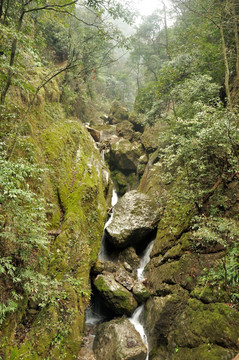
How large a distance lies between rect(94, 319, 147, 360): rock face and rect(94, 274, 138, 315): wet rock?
496 millimetres

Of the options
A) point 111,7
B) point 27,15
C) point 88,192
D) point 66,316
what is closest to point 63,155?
point 88,192

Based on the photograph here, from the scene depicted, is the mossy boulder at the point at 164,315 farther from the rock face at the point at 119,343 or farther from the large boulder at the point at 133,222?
the large boulder at the point at 133,222

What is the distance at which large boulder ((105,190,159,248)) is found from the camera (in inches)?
381

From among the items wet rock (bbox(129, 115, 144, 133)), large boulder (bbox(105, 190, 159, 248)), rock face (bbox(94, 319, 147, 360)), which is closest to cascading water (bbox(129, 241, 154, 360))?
rock face (bbox(94, 319, 147, 360))

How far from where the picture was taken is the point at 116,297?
7.49 meters

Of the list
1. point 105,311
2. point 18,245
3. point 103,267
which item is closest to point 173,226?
point 103,267

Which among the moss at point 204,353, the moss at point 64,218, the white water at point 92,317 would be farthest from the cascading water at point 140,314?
the moss at point 64,218

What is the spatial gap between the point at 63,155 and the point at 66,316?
6491mm

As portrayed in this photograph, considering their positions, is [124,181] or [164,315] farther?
[124,181]

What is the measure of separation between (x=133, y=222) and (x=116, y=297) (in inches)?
145

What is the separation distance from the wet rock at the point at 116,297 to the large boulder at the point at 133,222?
2.28 metres

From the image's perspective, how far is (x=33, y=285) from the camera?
171 inches

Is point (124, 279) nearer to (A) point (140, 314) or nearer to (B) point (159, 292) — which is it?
(A) point (140, 314)

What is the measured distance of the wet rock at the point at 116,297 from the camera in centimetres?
746
